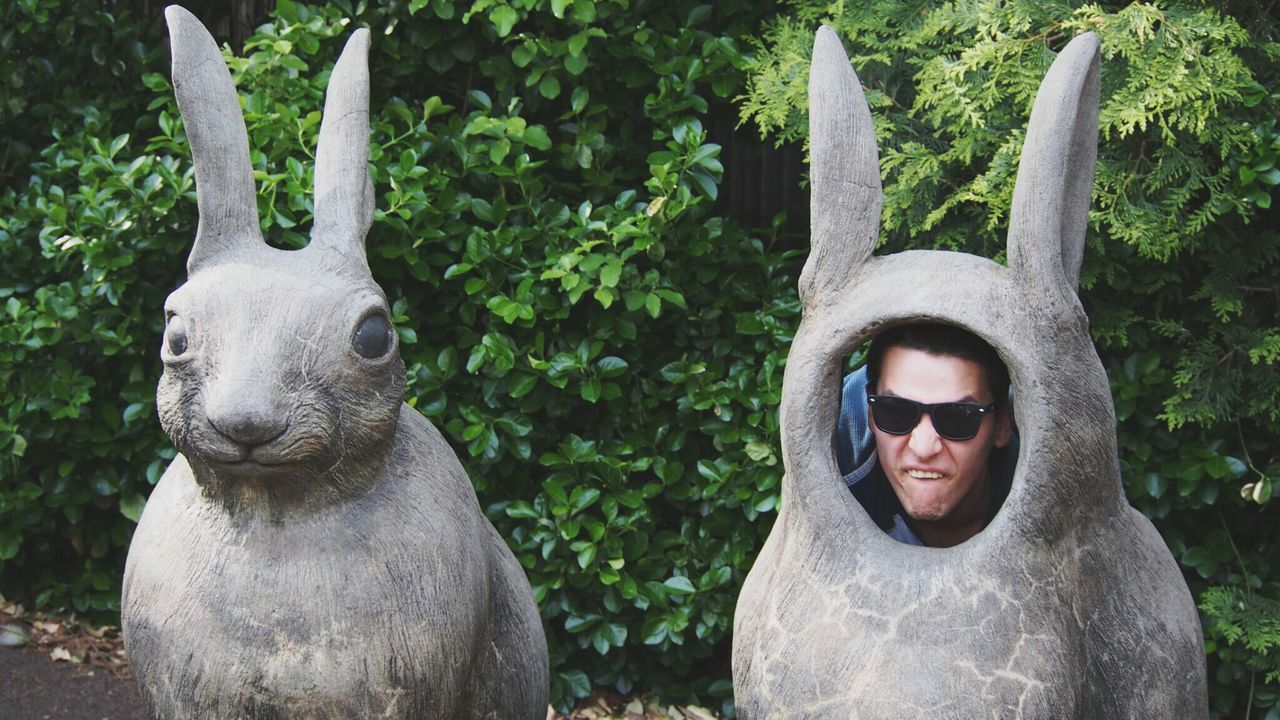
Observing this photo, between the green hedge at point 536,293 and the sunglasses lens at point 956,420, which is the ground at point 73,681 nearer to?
the green hedge at point 536,293

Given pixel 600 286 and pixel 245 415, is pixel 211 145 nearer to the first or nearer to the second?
pixel 245 415

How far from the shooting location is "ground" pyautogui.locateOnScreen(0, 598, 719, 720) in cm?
480

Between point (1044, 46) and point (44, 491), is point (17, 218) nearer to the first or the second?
point (44, 491)

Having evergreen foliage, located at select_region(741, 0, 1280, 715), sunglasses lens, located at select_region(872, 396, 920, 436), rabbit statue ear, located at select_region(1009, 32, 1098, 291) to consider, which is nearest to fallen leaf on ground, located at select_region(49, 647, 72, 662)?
evergreen foliage, located at select_region(741, 0, 1280, 715)

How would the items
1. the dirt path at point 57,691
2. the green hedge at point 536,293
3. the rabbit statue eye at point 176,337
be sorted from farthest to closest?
the dirt path at point 57,691 < the green hedge at point 536,293 < the rabbit statue eye at point 176,337

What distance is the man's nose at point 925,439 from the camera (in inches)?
112

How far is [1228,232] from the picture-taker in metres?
4.19

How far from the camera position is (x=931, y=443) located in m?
2.84

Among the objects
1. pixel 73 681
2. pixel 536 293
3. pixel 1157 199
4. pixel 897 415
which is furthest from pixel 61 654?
pixel 1157 199

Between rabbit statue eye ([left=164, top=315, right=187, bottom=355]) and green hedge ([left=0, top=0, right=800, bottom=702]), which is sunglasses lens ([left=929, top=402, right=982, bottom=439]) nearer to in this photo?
rabbit statue eye ([left=164, top=315, right=187, bottom=355])

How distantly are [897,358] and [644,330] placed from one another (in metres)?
2.04

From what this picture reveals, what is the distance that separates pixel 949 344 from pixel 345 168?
4.19 ft

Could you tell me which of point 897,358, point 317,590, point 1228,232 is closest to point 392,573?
point 317,590

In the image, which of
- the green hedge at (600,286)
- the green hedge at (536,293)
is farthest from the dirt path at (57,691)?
the green hedge at (536,293)
